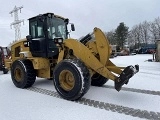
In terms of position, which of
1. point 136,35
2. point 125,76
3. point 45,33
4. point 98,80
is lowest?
point 98,80

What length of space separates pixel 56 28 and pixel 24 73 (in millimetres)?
1828

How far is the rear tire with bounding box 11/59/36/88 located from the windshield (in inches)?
49.4

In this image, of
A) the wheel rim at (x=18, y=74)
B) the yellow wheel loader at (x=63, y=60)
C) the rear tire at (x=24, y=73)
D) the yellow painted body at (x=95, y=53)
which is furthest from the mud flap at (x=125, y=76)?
the wheel rim at (x=18, y=74)

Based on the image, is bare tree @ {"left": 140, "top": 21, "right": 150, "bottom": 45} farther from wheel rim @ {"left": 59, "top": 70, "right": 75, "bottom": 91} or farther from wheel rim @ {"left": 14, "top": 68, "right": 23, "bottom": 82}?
wheel rim @ {"left": 59, "top": 70, "right": 75, "bottom": 91}

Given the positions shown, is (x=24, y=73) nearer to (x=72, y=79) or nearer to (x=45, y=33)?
(x=45, y=33)

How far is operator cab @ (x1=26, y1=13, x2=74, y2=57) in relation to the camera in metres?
7.09

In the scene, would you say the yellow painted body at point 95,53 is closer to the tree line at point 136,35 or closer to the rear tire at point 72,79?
the rear tire at point 72,79

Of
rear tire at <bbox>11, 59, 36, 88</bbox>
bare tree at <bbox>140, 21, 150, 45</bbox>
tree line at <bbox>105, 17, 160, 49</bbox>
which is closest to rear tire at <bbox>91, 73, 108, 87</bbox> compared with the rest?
rear tire at <bbox>11, 59, 36, 88</bbox>

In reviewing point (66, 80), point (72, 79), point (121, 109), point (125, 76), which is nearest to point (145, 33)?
point (66, 80)

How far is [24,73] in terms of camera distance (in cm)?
733

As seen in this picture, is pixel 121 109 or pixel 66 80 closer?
pixel 121 109

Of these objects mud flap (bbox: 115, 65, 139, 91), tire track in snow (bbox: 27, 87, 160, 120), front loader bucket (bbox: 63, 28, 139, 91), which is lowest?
tire track in snow (bbox: 27, 87, 160, 120)

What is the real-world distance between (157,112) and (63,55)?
3.04 meters

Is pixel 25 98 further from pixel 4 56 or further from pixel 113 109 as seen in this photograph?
pixel 4 56
